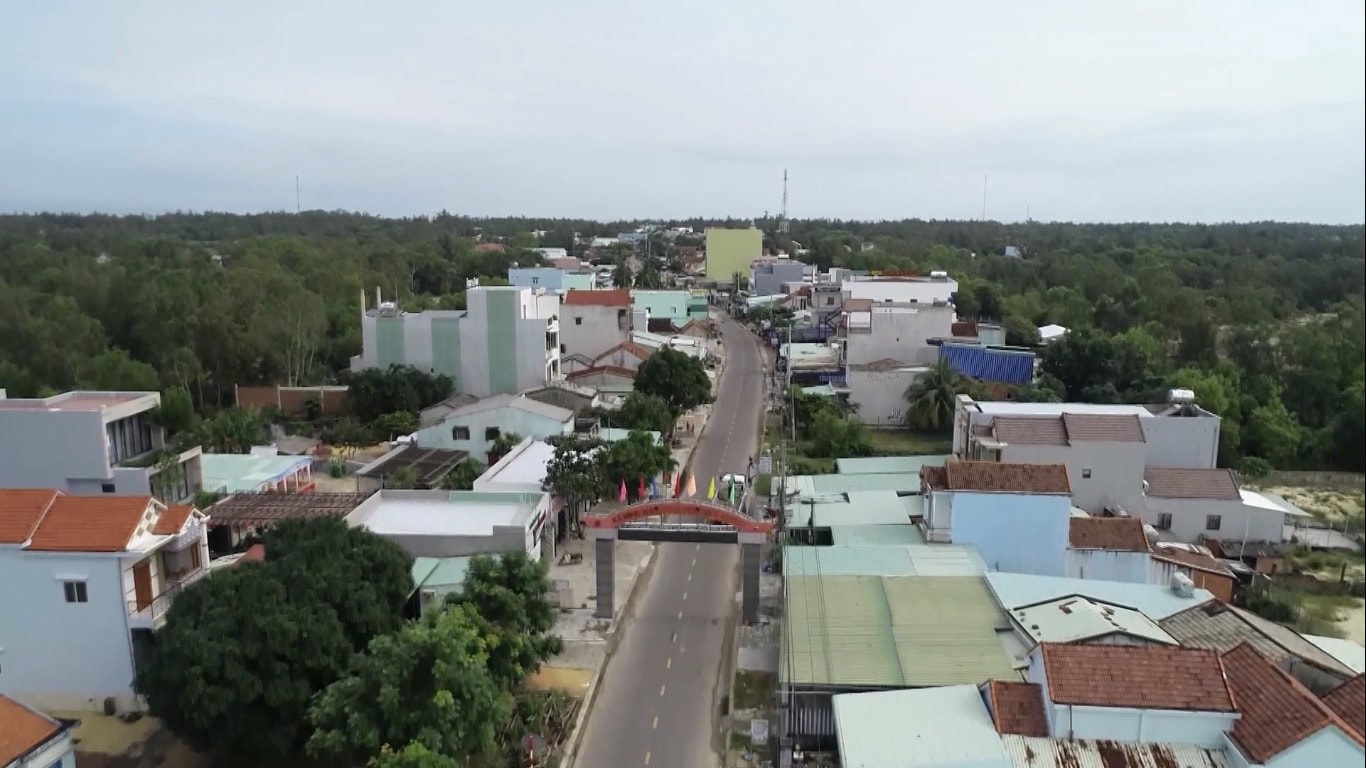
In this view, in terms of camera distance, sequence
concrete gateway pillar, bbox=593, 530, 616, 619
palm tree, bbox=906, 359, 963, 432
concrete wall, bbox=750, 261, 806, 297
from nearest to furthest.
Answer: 1. concrete gateway pillar, bbox=593, 530, 616, 619
2. palm tree, bbox=906, 359, 963, 432
3. concrete wall, bbox=750, 261, 806, 297

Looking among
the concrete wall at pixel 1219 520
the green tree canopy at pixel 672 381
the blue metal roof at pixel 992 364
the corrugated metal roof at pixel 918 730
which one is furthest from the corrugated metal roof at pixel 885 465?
the corrugated metal roof at pixel 918 730

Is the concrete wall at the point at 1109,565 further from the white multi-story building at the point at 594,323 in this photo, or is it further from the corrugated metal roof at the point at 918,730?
the white multi-story building at the point at 594,323

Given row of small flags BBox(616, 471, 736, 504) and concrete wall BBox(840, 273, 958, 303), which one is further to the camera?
concrete wall BBox(840, 273, 958, 303)

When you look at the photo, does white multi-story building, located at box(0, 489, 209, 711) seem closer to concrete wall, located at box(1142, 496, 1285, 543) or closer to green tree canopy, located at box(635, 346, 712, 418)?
green tree canopy, located at box(635, 346, 712, 418)

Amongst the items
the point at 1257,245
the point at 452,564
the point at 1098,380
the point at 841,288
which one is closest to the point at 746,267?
the point at 841,288

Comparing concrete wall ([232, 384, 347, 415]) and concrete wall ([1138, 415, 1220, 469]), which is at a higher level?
concrete wall ([1138, 415, 1220, 469])

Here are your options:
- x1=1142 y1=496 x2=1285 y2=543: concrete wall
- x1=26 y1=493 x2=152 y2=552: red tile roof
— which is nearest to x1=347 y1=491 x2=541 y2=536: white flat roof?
x1=26 y1=493 x2=152 y2=552: red tile roof

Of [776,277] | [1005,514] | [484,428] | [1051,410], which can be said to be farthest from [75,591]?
[776,277]
